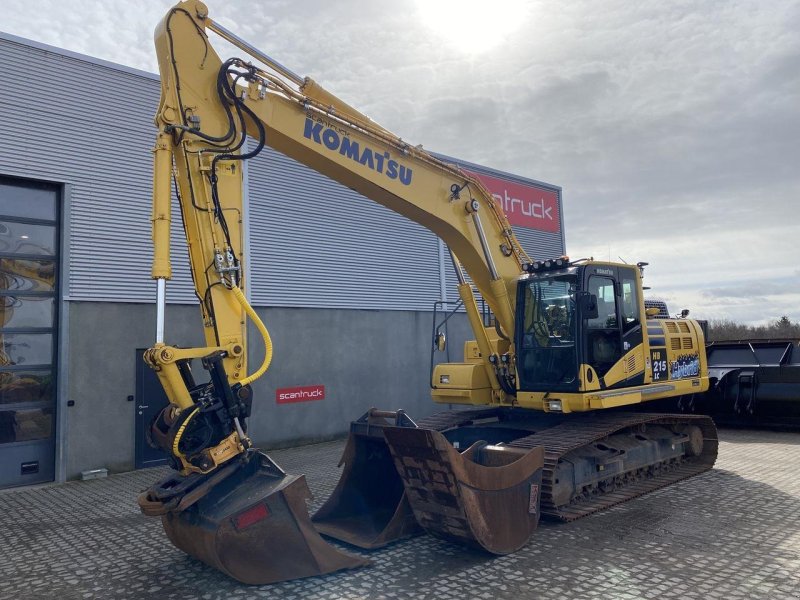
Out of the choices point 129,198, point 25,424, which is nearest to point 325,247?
point 129,198

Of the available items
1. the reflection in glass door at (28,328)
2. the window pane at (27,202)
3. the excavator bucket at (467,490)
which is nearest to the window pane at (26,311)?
the reflection in glass door at (28,328)

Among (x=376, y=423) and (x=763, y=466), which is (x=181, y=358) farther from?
(x=763, y=466)

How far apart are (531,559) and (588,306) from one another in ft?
9.70

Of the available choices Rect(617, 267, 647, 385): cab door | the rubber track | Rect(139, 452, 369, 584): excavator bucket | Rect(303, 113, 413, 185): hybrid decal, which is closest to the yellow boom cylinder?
Rect(303, 113, 413, 185): hybrid decal

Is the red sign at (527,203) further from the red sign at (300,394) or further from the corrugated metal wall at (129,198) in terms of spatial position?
the red sign at (300,394)

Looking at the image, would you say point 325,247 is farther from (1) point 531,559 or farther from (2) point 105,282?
(1) point 531,559

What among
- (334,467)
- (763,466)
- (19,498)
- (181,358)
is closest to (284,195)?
(334,467)

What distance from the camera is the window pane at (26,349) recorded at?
976 cm

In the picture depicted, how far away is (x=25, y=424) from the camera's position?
973 cm

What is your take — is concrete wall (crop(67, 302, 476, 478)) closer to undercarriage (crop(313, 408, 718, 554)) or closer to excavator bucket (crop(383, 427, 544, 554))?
undercarriage (crop(313, 408, 718, 554))

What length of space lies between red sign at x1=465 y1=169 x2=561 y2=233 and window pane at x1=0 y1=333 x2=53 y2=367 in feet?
34.6

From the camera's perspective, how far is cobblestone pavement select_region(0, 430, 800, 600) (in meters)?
4.78

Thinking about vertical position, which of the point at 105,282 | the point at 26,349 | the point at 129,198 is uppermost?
the point at 129,198

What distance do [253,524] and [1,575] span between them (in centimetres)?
268
